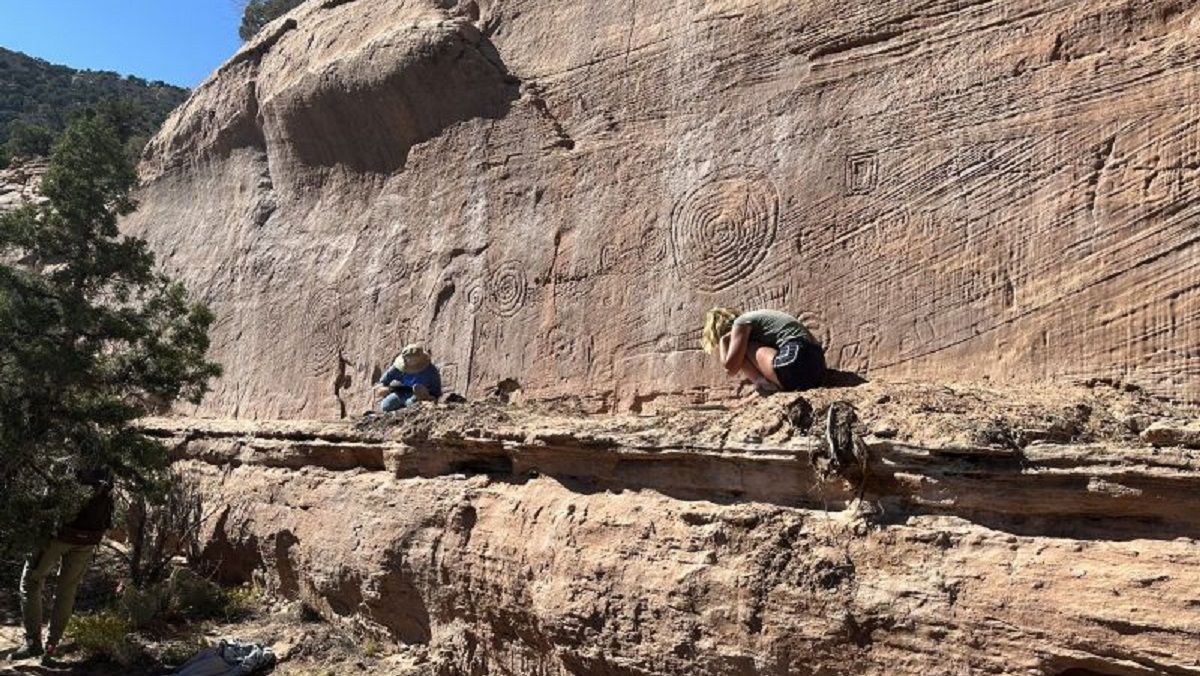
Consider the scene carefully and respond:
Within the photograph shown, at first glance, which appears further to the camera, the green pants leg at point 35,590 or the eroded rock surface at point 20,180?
the eroded rock surface at point 20,180

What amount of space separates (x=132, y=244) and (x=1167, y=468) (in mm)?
6668

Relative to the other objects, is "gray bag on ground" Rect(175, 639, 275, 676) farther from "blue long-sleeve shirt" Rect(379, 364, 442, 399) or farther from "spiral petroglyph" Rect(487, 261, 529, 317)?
"spiral petroglyph" Rect(487, 261, 529, 317)

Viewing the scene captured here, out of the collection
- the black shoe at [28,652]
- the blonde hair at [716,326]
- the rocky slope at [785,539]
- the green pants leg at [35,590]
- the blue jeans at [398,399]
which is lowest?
the black shoe at [28,652]

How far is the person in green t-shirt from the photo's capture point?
18.0ft

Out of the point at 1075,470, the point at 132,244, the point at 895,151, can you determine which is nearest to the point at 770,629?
the point at 1075,470

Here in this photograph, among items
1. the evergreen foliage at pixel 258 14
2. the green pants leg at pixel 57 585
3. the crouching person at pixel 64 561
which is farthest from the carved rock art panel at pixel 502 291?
the evergreen foliage at pixel 258 14

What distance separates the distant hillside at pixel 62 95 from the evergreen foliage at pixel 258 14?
3517mm

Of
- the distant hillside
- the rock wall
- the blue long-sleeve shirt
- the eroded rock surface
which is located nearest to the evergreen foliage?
the distant hillside

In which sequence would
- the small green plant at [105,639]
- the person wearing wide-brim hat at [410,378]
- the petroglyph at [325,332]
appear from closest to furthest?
1. the small green plant at [105,639]
2. the person wearing wide-brim hat at [410,378]
3. the petroglyph at [325,332]

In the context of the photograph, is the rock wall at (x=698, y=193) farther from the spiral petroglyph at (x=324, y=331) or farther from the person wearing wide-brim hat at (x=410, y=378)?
the person wearing wide-brim hat at (x=410, y=378)

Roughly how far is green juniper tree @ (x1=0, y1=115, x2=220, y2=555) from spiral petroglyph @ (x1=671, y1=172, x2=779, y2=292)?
3727 millimetres

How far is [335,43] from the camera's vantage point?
10500 millimetres

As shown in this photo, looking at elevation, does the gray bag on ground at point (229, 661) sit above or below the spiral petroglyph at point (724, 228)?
below

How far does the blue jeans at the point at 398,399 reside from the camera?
788 centimetres
